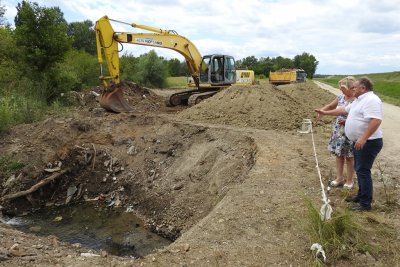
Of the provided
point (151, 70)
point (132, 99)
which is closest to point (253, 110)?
point (132, 99)

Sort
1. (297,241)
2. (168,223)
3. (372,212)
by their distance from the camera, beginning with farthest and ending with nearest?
(168,223), (372,212), (297,241)

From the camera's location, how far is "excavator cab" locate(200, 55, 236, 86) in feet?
53.8

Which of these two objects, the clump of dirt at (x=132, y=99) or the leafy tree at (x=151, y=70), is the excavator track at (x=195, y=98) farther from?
the leafy tree at (x=151, y=70)

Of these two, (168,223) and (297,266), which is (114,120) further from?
(297,266)

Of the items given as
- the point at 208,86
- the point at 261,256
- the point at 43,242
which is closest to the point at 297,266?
the point at 261,256

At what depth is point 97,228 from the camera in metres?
8.16

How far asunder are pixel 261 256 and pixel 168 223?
3693 mm

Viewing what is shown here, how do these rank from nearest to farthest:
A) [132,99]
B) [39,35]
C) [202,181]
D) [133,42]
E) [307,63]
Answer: [202,181]
[133,42]
[39,35]
[132,99]
[307,63]

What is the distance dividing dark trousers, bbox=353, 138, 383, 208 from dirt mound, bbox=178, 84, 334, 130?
5.73 meters

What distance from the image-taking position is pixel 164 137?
11.0 m

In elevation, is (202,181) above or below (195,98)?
below

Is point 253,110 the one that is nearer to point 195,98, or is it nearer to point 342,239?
point 195,98

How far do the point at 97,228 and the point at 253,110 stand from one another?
600 centimetres

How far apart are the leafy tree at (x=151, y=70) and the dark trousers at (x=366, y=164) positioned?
91.1 feet
